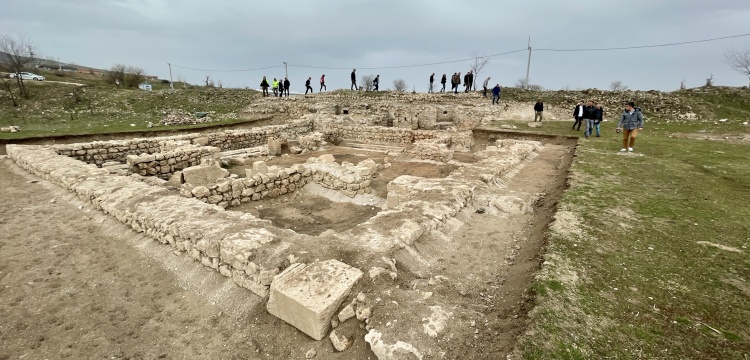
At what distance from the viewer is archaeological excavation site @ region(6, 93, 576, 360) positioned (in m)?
3.39

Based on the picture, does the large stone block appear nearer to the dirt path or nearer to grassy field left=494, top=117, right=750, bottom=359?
the dirt path

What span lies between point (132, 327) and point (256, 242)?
5.39 feet

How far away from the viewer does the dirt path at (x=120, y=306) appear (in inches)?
141

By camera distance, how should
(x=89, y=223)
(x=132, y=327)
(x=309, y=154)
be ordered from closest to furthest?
1. (x=132, y=327)
2. (x=89, y=223)
3. (x=309, y=154)

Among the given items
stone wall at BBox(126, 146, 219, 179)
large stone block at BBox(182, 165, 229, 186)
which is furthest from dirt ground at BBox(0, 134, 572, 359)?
stone wall at BBox(126, 146, 219, 179)

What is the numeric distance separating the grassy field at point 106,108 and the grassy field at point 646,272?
20031mm

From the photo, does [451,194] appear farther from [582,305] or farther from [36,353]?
[36,353]

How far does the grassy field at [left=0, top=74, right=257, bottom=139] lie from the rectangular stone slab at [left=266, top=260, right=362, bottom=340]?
708 inches

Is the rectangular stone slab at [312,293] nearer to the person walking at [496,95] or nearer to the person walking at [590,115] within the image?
the person walking at [590,115]

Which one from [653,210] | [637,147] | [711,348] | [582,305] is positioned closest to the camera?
[711,348]

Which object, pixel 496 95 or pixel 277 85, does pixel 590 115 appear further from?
pixel 277 85

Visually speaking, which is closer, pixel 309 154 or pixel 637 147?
pixel 637 147

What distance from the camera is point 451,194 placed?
22.7ft

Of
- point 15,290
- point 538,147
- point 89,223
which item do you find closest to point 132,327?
point 15,290
